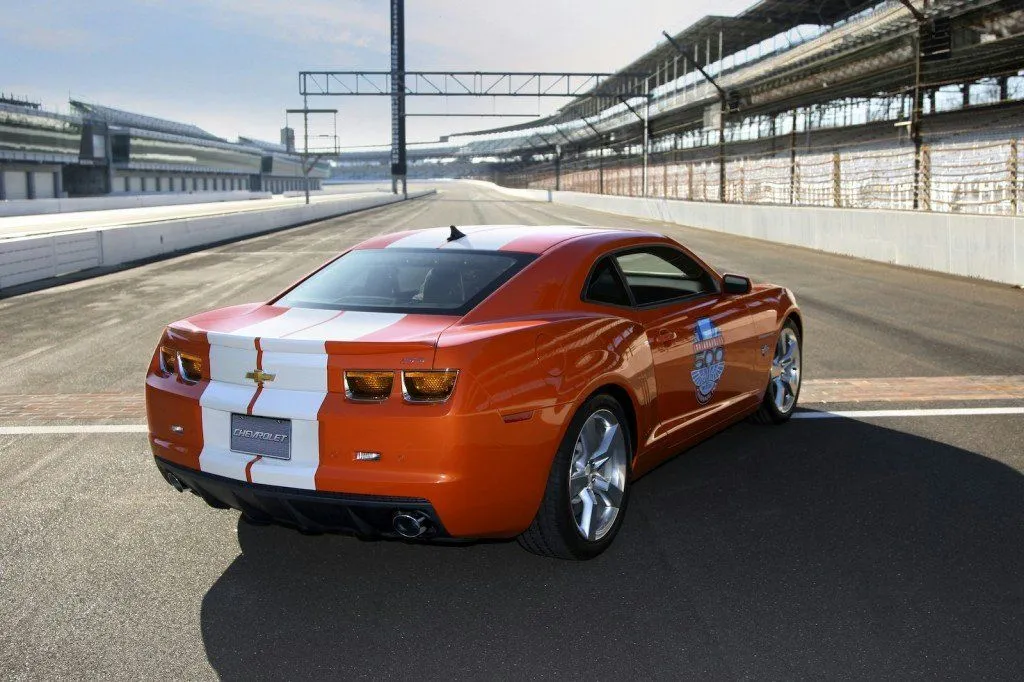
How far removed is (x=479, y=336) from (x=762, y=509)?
190cm

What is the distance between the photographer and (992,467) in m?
5.49

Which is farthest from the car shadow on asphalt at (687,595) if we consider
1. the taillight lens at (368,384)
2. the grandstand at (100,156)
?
the grandstand at (100,156)

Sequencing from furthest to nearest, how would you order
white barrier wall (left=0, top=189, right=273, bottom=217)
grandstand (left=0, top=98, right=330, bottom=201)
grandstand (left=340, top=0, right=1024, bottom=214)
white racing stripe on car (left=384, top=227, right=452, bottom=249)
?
grandstand (left=0, top=98, right=330, bottom=201), white barrier wall (left=0, top=189, right=273, bottom=217), grandstand (left=340, top=0, right=1024, bottom=214), white racing stripe on car (left=384, top=227, right=452, bottom=249)

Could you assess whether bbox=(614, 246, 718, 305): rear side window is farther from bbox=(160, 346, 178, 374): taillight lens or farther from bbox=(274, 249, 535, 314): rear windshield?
bbox=(160, 346, 178, 374): taillight lens

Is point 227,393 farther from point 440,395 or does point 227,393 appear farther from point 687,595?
point 687,595

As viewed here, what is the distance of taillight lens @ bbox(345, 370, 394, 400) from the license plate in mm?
276

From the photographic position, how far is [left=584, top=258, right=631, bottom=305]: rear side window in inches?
183

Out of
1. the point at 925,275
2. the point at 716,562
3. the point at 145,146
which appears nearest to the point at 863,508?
the point at 716,562

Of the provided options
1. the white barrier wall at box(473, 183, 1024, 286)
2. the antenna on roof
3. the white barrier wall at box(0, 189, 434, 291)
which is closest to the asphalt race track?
the antenna on roof

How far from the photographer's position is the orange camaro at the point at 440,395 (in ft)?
11.9

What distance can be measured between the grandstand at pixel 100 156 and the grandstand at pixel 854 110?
25.2 meters

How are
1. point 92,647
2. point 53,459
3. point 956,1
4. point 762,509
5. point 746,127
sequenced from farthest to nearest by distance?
point 746,127 < point 956,1 < point 53,459 < point 762,509 < point 92,647

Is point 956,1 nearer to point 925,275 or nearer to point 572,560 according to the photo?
point 925,275

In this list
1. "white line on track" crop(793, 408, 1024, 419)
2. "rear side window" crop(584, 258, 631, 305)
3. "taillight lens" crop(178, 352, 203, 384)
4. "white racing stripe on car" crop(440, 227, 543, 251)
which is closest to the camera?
"taillight lens" crop(178, 352, 203, 384)
